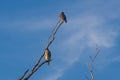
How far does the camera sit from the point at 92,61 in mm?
21969

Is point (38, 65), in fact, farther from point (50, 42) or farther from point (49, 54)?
point (49, 54)

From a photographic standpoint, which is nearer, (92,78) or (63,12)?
(63,12)

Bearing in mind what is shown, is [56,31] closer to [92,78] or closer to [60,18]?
[60,18]

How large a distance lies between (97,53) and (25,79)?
18.3 m

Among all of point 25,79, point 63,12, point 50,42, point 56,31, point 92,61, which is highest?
point 92,61

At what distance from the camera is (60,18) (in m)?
4.65

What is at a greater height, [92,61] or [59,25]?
[92,61]

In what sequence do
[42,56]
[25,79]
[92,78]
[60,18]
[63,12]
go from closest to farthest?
[25,79]
[42,56]
[60,18]
[63,12]
[92,78]

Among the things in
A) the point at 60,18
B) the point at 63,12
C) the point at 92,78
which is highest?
the point at 92,78

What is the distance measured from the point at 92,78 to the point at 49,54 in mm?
17110

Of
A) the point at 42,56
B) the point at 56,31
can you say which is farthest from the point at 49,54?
the point at 42,56

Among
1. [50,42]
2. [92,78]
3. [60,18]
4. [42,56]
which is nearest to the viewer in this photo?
[42,56]

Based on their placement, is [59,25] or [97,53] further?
[97,53]

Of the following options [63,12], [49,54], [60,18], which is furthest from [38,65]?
[63,12]
